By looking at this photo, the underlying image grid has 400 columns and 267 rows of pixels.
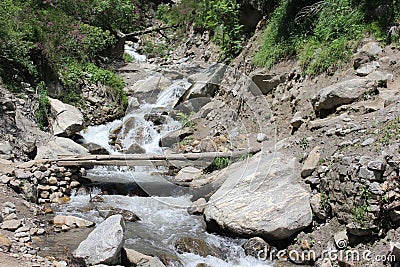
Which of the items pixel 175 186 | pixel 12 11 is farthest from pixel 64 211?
pixel 12 11

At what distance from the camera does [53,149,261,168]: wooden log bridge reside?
823 centimetres

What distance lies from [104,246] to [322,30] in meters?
6.91

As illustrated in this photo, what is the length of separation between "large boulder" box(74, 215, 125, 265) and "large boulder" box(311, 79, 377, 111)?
4.32 metres

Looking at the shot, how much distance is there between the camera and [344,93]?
6895 millimetres

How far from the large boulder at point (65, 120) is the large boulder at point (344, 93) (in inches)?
257

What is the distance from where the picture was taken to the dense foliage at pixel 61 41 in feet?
33.9

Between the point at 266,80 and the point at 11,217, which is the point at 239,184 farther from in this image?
the point at 266,80

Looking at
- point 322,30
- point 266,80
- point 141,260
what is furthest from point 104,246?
point 322,30

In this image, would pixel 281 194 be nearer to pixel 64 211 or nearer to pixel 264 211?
pixel 264 211

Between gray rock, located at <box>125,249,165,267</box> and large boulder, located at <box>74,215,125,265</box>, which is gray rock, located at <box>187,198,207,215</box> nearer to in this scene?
gray rock, located at <box>125,249,165,267</box>

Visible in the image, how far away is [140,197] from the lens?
805 cm

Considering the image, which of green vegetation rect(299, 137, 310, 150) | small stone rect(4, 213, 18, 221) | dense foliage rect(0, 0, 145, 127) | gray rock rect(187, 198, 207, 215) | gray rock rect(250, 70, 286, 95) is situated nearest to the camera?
small stone rect(4, 213, 18, 221)

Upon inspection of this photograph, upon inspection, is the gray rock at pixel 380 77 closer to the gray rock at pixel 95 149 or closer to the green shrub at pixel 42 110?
the gray rock at pixel 95 149

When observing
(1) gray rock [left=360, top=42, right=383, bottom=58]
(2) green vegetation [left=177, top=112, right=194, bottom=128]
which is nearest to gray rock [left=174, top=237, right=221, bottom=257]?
(1) gray rock [left=360, top=42, right=383, bottom=58]
